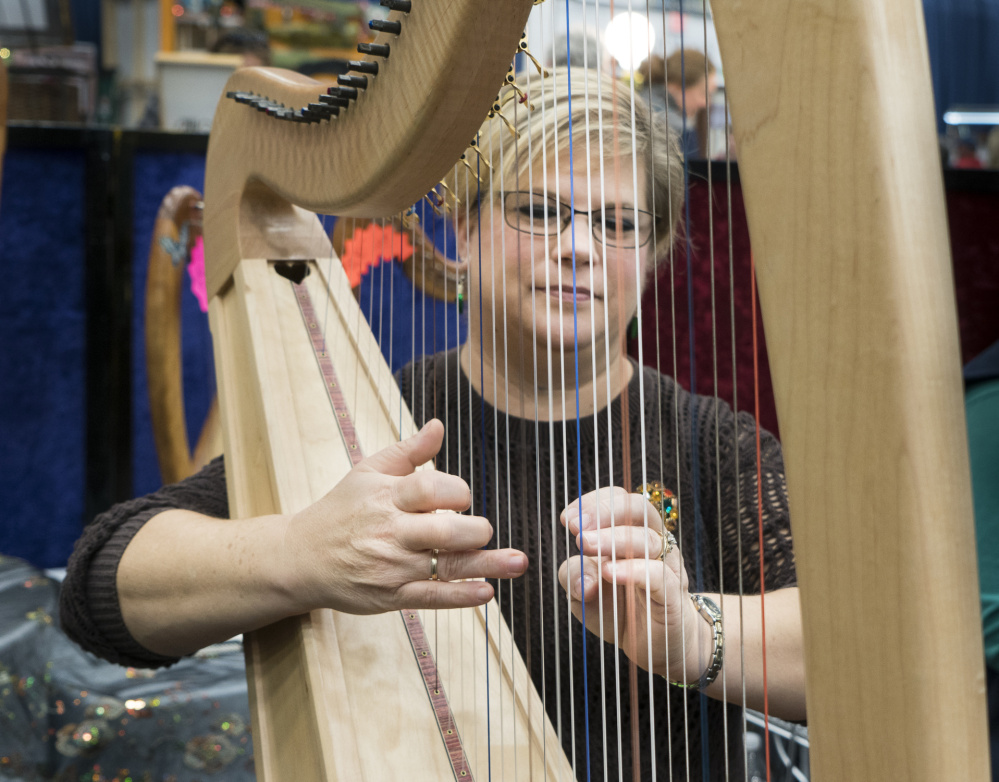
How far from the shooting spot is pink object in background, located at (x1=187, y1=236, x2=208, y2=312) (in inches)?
86.8

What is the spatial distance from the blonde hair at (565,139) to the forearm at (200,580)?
0.33 metres

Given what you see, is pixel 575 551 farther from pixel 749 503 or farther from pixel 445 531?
pixel 445 531

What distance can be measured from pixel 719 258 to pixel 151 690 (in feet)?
4.86

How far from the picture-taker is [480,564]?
631mm

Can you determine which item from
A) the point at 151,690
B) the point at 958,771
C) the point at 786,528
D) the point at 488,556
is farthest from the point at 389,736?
the point at 151,690

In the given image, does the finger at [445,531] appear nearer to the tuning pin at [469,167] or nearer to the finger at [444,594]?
the finger at [444,594]

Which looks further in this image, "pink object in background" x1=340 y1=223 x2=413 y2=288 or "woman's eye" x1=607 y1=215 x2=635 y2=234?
"pink object in background" x1=340 y1=223 x2=413 y2=288

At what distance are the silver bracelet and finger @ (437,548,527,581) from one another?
4.5 inches

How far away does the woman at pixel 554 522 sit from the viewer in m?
0.57

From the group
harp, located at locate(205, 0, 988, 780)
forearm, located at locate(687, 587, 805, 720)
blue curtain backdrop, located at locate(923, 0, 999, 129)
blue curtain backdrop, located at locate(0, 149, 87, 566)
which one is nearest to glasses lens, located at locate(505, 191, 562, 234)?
forearm, located at locate(687, 587, 805, 720)

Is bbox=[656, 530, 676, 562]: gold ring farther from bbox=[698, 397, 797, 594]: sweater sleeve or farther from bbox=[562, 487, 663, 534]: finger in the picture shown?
bbox=[698, 397, 797, 594]: sweater sleeve

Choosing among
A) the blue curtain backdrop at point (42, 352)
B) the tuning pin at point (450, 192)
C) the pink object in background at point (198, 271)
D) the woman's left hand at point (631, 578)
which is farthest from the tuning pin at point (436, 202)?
the blue curtain backdrop at point (42, 352)

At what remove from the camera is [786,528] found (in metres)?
0.74

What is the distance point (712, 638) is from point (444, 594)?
7.1 inches
